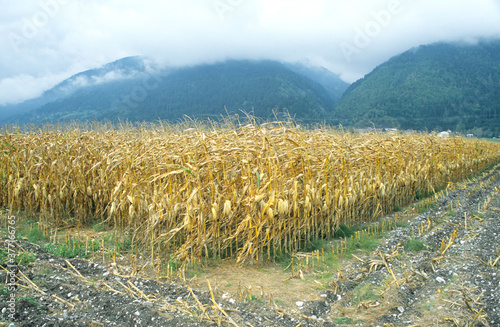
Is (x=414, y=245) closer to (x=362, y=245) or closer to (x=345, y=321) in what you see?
(x=362, y=245)

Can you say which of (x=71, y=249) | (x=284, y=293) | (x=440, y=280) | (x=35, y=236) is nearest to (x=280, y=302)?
(x=284, y=293)

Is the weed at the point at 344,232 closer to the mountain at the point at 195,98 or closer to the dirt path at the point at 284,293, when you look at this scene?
the dirt path at the point at 284,293

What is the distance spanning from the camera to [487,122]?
214 ft

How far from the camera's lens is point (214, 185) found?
4387mm

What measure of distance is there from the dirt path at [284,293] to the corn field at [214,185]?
0.64 meters

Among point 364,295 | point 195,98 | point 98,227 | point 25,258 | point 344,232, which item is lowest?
point 344,232

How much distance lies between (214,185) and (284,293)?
1.77 metres

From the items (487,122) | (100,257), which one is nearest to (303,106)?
(487,122)

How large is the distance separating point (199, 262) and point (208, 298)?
84 centimetres

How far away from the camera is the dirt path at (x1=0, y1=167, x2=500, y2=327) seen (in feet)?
9.61

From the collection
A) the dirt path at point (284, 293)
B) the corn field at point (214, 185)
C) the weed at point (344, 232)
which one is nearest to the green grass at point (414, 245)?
the dirt path at point (284, 293)

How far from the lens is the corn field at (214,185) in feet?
13.9

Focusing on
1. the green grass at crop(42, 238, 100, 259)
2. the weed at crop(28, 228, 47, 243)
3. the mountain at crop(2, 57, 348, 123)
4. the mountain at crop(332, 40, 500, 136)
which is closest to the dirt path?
the green grass at crop(42, 238, 100, 259)

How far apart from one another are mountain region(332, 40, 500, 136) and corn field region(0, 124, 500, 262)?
50.9m
